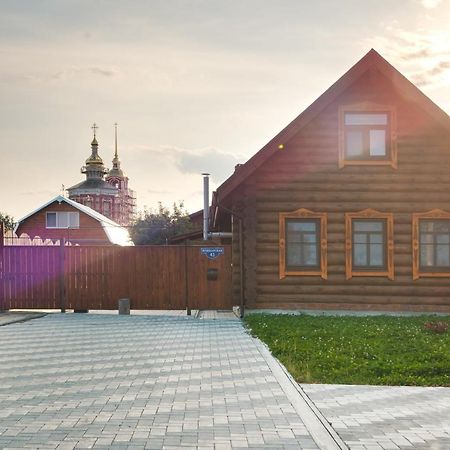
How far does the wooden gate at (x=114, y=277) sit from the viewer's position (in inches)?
723

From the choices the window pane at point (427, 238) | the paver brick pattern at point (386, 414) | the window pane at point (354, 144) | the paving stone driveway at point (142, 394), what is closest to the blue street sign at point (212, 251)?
the window pane at point (354, 144)

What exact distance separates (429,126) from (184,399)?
548 inches

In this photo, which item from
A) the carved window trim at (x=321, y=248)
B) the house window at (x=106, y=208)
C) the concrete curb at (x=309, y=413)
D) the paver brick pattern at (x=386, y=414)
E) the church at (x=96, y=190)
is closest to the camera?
the concrete curb at (x=309, y=413)

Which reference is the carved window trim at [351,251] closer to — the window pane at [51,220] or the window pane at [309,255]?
the window pane at [309,255]

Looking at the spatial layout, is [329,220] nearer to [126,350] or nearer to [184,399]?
[126,350]

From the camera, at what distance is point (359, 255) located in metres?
18.2

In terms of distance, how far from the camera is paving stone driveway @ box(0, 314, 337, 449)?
228 inches

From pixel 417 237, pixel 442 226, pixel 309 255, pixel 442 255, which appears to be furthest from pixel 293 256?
pixel 442 226

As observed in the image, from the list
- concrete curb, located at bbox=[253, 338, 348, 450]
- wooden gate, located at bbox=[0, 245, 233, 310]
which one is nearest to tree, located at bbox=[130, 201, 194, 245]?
wooden gate, located at bbox=[0, 245, 233, 310]

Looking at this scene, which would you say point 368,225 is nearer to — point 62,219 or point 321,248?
point 321,248

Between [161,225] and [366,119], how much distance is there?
115 feet

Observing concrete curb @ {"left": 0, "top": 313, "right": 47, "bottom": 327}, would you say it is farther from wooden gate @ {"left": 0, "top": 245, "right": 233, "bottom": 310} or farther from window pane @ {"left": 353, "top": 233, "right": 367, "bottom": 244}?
window pane @ {"left": 353, "top": 233, "right": 367, "bottom": 244}

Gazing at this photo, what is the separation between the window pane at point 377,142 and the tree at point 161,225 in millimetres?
30342

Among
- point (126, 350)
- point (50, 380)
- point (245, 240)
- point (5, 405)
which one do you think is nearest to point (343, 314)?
point (245, 240)
